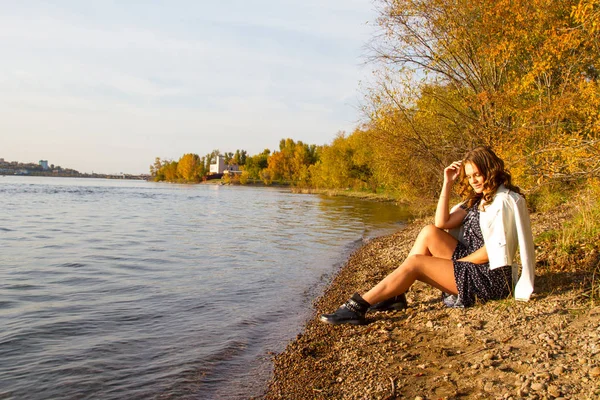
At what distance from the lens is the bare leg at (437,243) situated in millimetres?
5375

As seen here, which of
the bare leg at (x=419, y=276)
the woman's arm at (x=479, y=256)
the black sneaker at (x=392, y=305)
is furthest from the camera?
the black sneaker at (x=392, y=305)

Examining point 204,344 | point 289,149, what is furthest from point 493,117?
point 289,149

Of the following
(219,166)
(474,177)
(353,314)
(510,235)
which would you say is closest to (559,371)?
(510,235)

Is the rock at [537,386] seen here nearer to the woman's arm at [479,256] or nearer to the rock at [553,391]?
the rock at [553,391]

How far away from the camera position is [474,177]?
5051 mm

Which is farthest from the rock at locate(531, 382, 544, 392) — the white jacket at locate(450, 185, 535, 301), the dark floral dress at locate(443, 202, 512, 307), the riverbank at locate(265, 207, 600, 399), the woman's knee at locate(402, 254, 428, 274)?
the woman's knee at locate(402, 254, 428, 274)

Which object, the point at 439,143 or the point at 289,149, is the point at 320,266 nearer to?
the point at 439,143

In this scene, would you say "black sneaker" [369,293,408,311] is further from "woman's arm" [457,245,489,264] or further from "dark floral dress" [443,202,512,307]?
"woman's arm" [457,245,489,264]

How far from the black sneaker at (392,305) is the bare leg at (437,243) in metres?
0.72

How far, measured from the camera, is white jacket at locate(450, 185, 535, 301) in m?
4.71

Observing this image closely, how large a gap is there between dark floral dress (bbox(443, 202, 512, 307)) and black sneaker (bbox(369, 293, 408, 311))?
2.06ft

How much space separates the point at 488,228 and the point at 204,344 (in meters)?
3.73

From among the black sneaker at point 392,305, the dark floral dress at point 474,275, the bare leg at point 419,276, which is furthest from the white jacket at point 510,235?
the black sneaker at point 392,305

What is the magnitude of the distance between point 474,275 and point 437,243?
54 cm
